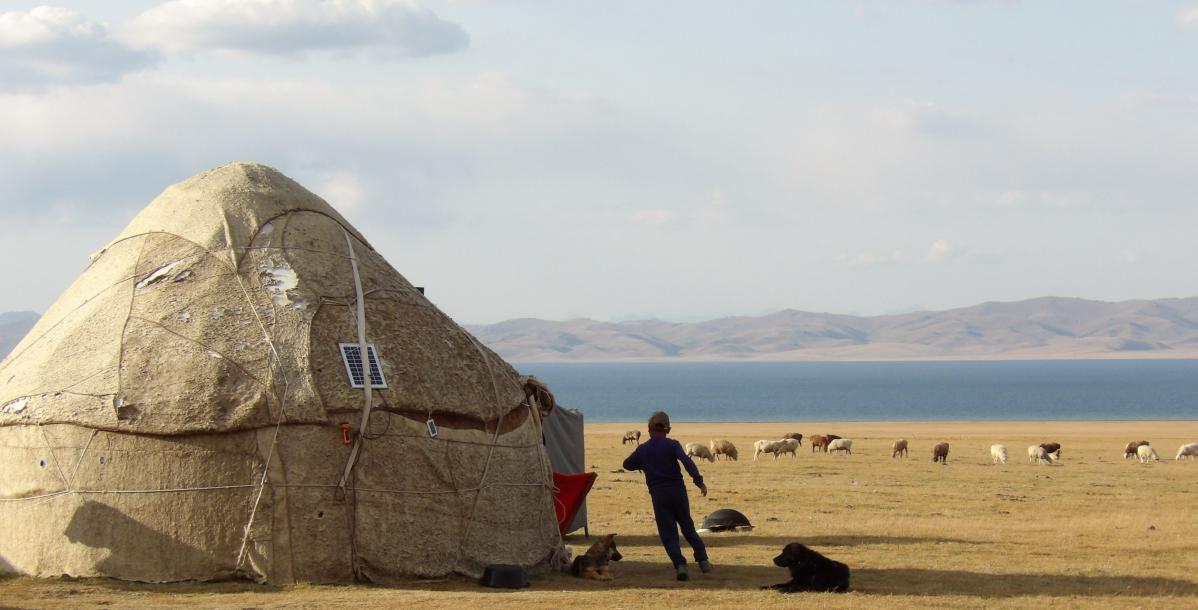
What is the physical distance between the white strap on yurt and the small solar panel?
3 cm

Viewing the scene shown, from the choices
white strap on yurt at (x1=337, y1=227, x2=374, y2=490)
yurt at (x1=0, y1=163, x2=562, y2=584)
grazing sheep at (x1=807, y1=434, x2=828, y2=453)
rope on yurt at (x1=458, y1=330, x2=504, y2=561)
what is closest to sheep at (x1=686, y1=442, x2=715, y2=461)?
grazing sheep at (x1=807, y1=434, x2=828, y2=453)

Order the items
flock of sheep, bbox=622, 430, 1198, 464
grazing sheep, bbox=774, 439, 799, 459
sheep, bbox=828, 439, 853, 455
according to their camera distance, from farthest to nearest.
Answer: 1. sheep, bbox=828, 439, 853, 455
2. grazing sheep, bbox=774, 439, 799, 459
3. flock of sheep, bbox=622, 430, 1198, 464

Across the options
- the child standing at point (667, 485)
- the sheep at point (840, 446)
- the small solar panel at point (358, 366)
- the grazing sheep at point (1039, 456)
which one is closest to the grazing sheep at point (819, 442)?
the sheep at point (840, 446)

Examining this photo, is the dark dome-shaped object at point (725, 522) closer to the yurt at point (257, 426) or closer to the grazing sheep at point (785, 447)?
the yurt at point (257, 426)

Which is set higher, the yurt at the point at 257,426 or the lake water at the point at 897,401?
the lake water at the point at 897,401

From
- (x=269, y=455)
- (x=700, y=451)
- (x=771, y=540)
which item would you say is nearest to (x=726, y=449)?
(x=700, y=451)

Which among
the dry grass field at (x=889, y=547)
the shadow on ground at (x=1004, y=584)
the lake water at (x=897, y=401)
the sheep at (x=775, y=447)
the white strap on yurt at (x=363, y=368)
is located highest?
the lake water at (x=897, y=401)

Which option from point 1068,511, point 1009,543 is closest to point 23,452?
point 1009,543

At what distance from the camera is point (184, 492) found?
13914mm

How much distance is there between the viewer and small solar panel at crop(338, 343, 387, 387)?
576 inches

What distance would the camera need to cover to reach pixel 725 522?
2091cm

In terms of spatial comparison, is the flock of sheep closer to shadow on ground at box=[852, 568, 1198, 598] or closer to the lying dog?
shadow on ground at box=[852, 568, 1198, 598]

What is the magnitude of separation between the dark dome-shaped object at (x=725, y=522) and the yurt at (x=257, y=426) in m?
5.18

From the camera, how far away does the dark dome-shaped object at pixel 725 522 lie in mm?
20844
